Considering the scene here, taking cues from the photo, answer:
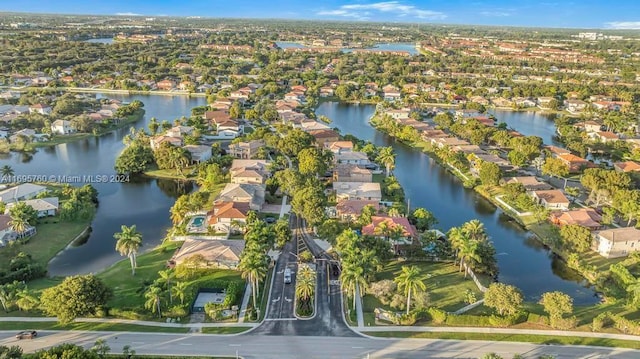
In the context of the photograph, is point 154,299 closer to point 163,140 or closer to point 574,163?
point 163,140

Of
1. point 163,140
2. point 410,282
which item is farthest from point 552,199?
point 163,140

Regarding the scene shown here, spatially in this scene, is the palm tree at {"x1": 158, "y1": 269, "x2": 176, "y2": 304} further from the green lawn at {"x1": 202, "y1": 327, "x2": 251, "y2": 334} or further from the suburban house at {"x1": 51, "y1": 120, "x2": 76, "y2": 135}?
the suburban house at {"x1": 51, "y1": 120, "x2": 76, "y2": 135}

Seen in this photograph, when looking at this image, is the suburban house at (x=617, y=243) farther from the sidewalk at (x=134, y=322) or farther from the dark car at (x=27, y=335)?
the dark car at (x=27, y=335)

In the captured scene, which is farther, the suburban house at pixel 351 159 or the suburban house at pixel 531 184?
the suburban house at pixel 351 159

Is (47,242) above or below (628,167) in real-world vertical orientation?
below

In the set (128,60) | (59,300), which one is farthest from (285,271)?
(128,60)

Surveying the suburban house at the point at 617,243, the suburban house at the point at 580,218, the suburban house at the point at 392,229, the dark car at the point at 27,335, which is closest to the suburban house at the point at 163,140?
the suburban house at the point at 392,229
